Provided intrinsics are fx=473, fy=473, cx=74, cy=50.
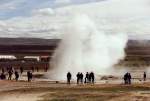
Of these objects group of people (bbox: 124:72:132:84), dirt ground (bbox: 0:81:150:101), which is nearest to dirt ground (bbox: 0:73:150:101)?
dirt ground (bbox: 0:81:150:101)

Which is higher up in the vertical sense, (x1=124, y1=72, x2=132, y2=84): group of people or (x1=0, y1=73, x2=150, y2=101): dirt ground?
(x1=124, y1=72, x2=132, y2=84): group of people

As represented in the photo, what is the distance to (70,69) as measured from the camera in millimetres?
67125

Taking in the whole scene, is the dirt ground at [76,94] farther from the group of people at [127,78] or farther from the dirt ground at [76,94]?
the group of people at [127,78]

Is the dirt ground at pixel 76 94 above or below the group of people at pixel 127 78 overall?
below

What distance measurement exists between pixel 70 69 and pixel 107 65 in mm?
11635

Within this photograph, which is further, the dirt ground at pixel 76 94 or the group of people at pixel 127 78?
the group of people at pixel 127 78

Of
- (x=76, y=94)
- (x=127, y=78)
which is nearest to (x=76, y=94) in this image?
(x=76, y=94)

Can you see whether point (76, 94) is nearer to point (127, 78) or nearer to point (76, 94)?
point (76, 94)

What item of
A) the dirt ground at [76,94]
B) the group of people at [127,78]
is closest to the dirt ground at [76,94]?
the dirt ground at [76,94]

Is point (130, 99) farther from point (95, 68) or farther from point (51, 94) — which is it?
point (95, 68)

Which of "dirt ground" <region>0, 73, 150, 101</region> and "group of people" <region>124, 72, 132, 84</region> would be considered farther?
"group of people" <region>124, 72, 132, 84</region>

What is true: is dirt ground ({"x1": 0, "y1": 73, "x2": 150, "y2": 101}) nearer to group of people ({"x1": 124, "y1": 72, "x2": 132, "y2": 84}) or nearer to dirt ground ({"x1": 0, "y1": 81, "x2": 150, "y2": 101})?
dirt ground ({"x1": 0, "y1": 81, "x2": 150, "y2": 101})

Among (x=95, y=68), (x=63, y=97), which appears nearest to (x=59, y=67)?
(x=95, y=68)

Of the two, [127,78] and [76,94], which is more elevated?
[127,78]
